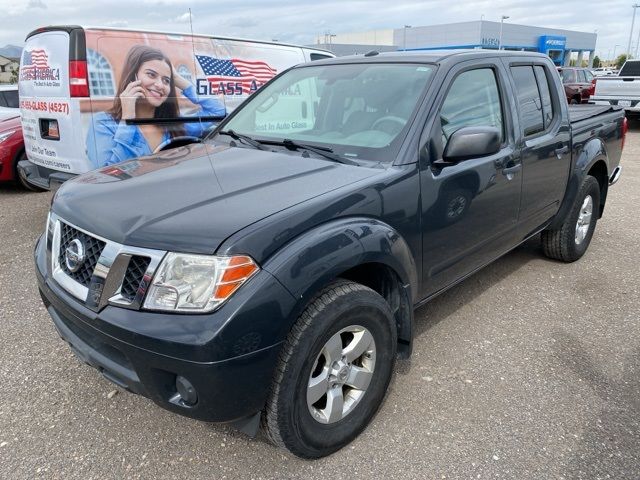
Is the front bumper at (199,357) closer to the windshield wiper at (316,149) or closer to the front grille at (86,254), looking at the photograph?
the front grille at (86,254)

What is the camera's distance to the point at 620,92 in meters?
14.7

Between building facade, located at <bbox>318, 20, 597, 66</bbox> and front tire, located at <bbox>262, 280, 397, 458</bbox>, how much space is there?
158 feet

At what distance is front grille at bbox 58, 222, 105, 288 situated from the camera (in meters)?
2.19

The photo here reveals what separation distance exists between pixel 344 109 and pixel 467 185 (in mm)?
848

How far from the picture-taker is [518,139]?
11.5ft

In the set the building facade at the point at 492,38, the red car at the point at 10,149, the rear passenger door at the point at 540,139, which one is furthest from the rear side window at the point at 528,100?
the building facade at the point at 492,38

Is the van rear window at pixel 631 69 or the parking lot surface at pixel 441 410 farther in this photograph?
the van rear window at pixel 631 69

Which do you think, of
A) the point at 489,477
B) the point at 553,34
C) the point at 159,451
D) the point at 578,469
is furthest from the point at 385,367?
the point at 553,34

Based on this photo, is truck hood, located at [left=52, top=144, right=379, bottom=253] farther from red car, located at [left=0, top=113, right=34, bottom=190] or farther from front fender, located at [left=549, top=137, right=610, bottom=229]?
red car, located at [left=0, top=113, right=34, bottom=190]

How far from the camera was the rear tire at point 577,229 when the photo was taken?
14.8 ft

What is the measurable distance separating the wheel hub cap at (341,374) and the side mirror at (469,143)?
3.40 ft

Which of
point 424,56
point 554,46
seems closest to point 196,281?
point 424,56

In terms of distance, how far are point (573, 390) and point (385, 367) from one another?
1.16 metres

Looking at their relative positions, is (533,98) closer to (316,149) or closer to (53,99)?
(316,149)
